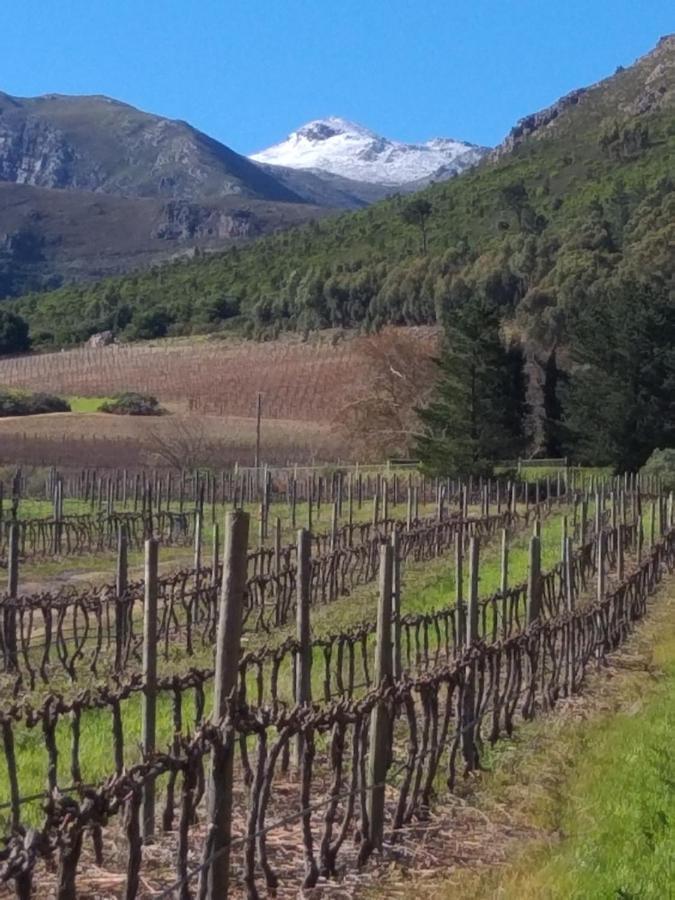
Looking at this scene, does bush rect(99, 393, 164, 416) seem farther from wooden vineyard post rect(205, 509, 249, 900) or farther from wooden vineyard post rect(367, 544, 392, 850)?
wooden vineyard post rect(205, 509, 249, 900)

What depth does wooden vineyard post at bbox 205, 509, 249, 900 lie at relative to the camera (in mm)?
5055

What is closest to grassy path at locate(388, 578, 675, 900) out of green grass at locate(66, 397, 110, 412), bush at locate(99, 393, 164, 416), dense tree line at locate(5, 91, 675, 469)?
dense tree line at locate(5, 91, 675, 469)

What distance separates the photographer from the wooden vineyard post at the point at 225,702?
5.05 meters

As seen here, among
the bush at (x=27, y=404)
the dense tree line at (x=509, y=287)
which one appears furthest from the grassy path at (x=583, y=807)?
the bush at (x=27, y=404)

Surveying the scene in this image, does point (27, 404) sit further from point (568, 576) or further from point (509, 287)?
point (568, 576)

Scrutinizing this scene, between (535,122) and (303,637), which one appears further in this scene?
(535,122)

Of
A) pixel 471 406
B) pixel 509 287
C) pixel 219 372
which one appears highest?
pixel 509 287

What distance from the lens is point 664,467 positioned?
36.8 meters

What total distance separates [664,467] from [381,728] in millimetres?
31266

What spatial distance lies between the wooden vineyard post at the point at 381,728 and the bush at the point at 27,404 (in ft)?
178

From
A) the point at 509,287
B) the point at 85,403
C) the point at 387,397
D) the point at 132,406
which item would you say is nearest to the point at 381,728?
the point at 387,397

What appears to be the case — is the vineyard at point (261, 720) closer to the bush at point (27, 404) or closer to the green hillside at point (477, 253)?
the green hillside at point (477, 253)

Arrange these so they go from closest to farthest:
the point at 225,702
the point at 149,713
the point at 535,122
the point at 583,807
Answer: the point at 225,702 < the point at 149,713 < the point at 583,807 < the point at 535,122

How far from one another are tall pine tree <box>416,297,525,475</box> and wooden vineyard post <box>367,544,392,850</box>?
32.8 metres
